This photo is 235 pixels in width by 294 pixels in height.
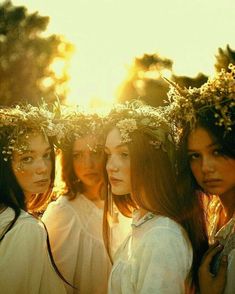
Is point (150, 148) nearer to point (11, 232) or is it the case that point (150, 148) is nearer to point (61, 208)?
point (11, 232)

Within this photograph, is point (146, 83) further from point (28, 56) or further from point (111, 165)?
point (111, 165)

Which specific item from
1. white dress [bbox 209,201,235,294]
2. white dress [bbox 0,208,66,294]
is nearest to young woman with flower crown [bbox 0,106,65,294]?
white dress [bbox 0,208,66,294]

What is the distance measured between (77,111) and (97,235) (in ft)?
4.86

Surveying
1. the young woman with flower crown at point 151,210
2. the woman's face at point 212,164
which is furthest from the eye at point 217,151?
the young woman with flower crown at point 151,210

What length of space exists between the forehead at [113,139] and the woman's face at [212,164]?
699mm

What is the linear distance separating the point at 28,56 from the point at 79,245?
31.0m

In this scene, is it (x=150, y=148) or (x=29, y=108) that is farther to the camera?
(x=29, y=108)

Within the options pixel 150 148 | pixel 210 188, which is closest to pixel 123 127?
pixel 150 148

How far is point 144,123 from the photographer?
5.46m

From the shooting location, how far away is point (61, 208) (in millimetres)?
6734

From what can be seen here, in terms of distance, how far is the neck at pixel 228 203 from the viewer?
553 centimetres

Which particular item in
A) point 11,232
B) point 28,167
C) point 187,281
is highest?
point 28,167

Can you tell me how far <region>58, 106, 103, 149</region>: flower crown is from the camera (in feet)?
21.2

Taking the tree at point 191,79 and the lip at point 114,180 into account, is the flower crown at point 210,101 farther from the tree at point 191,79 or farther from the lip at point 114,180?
the tree at point 191,79
